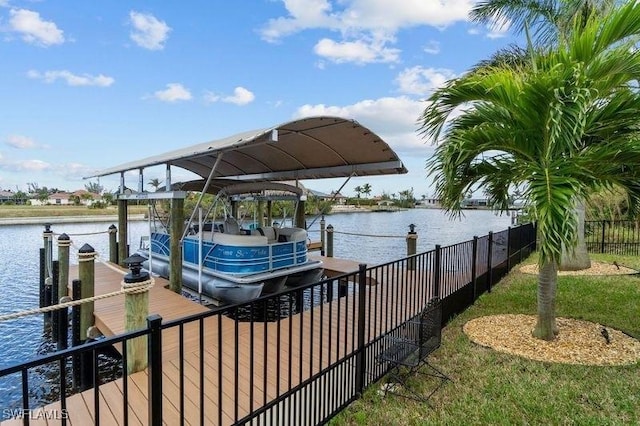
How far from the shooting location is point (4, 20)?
995cm

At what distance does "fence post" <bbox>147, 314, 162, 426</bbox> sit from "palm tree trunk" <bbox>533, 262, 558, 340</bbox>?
169 inches

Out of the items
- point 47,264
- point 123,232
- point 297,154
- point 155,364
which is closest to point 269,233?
point 297,154

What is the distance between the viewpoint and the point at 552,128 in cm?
367

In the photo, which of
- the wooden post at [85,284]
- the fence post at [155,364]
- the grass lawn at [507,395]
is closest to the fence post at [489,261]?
the grass lawn at [507,395]

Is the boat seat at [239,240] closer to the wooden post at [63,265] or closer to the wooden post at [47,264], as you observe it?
the wooden post at [63,265]

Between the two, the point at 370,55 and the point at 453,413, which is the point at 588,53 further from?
the point at 370,55

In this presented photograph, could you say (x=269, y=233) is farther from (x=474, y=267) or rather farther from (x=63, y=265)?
(x=474, y=267)

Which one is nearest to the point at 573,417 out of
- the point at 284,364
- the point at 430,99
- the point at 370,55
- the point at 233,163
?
the point at 284,364

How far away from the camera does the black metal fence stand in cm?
1295

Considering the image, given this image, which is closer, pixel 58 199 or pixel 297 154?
pixel 297 154

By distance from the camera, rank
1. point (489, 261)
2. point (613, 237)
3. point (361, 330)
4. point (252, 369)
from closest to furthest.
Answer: point (252, 369), point (361, 330), point (489, 261), point (613, 237)

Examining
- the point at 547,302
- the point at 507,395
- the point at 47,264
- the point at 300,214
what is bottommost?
the point at 507,395

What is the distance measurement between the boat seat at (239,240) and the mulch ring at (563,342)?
410 cm

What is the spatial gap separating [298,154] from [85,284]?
4.60 meters
